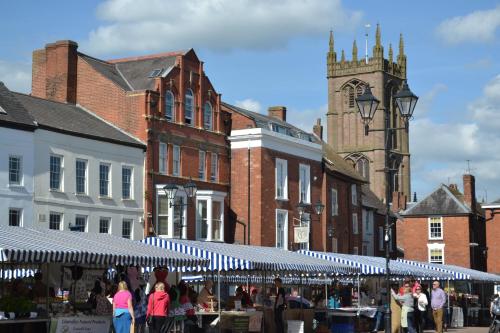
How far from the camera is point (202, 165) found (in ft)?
155

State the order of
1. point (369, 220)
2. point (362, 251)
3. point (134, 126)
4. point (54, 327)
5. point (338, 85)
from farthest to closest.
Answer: point (338, 85)
point (369, 220)
point (362, 251)
point (134, 126)
point (54, 327)

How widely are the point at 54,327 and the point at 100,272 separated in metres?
10.8

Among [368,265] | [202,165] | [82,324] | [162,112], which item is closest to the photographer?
Answer: [82,324]

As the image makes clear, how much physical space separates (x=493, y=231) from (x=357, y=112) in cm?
5806

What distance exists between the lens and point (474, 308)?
4584 centimetres

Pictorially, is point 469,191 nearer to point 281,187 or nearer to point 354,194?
point 354,194

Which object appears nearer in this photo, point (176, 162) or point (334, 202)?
point (176, 162)

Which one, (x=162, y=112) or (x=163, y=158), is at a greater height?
(x=162, y=112)

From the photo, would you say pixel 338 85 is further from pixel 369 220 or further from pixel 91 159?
pixel 91 159

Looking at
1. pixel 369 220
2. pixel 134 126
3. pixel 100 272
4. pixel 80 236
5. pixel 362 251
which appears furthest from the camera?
pixel 369 220

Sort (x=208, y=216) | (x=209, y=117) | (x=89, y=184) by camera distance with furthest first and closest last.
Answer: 1. (x=209, y=117)
2. (x=208, y=216)
3. (x=89, y=184)

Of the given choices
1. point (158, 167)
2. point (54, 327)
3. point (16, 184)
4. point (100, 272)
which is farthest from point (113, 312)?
point (158, 167)

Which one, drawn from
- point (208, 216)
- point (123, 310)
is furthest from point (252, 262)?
point (208, 216)

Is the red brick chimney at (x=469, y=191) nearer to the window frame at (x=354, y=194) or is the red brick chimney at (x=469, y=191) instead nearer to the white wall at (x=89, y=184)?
the window frame at (x=354, y=194)
